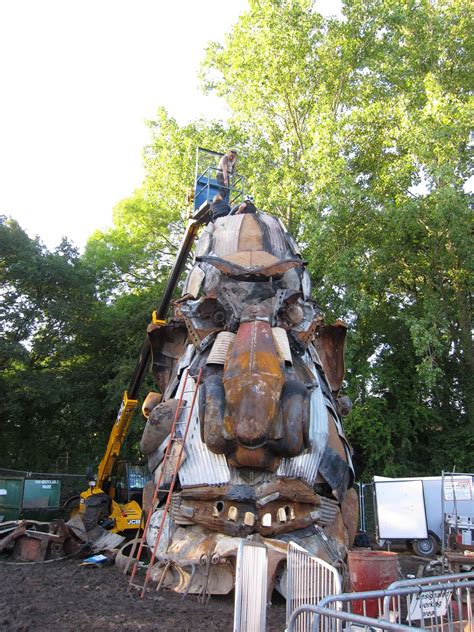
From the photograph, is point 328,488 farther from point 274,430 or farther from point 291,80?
point 291,80

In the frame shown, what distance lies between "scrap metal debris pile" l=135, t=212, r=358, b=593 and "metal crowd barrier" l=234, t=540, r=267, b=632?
1598 mm

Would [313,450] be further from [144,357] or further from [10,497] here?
[10,497]

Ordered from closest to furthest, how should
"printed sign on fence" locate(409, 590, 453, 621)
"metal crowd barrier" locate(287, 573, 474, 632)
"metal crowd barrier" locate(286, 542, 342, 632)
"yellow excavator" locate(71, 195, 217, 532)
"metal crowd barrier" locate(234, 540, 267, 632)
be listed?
"metal crowd barrier" locate(287, 573, 474, 632) → "metal crowd barrier" locate(286, 542, 342, 632) → "printed sign on fence" locate(409, 590, 453, 621) → "metal crowd barrier" locate(234, 540, 267, 632) → "yellow excavator" locate(71, 195, 217, 532)

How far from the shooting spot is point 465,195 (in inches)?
822

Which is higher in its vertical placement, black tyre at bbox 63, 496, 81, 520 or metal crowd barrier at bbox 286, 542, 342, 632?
black tyre at bbox 63, 496, 81, 520

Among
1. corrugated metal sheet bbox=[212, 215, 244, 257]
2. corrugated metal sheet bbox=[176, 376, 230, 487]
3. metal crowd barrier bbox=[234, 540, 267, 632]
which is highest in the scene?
corrugated metal sheet bbox=[212, 215, 244, 257]

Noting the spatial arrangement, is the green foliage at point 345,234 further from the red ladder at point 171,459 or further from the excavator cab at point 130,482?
the red ladder at point 171,459

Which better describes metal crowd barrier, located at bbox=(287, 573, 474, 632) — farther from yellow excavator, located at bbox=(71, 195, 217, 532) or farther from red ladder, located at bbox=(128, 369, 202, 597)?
yellow excavator, located at bbox=(71, 195, 217, 532)

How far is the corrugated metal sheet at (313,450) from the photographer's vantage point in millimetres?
7922

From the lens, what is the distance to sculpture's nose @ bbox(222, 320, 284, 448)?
24.3 ft

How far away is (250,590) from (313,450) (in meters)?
3.08

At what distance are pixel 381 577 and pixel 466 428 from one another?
1934 cm

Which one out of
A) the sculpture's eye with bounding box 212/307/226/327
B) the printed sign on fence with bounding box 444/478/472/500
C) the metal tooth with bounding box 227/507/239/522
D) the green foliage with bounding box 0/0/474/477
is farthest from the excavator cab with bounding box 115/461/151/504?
the metal tooth with bounding box 227/507/239/522

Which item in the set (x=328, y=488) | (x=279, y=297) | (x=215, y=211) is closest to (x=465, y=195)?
(x=215, y=211)
